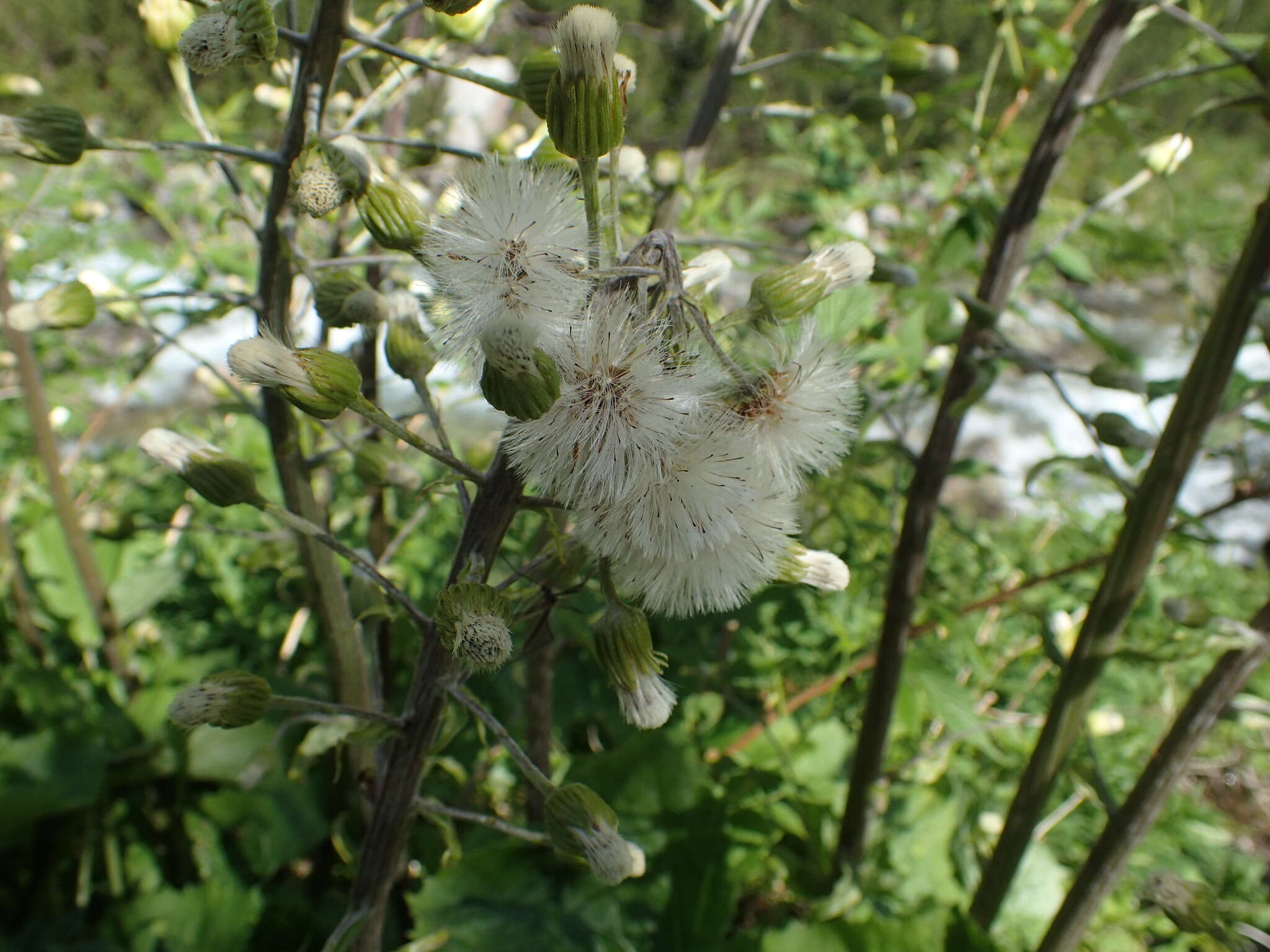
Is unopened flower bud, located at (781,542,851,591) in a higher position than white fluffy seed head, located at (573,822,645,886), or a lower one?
higher

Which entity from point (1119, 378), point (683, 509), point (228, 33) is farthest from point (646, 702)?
point (1119, 378)

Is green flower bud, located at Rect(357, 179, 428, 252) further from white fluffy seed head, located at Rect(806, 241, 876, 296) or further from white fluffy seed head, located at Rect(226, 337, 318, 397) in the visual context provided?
white fluffy seed head, located at Rect(806, 241, 876, 296)

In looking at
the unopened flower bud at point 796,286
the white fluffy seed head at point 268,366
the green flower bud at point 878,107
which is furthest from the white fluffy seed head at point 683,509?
the green flower bud at point 878,107

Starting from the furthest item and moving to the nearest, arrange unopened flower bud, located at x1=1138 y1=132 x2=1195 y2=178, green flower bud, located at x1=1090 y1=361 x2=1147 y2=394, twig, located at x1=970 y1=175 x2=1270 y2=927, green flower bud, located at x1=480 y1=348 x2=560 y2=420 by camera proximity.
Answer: unopened flower bud, located at x1=1138 y1=132 x2=1195 y2=178, green flower bud, located at x1=1090 y1=361 x2=1147 y2=394, twig, located at x1=970 y1=175 x2=1270 y2=927, green flower bud, located at x1=480 y1=348 x2=560 y2=420

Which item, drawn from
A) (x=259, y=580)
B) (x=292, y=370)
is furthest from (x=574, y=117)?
(x=259, y=580)

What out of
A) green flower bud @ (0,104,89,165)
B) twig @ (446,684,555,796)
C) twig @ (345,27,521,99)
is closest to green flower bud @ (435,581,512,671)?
twig @ (446,684,555,796)

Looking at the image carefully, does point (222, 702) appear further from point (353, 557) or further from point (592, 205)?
point (592, 205)

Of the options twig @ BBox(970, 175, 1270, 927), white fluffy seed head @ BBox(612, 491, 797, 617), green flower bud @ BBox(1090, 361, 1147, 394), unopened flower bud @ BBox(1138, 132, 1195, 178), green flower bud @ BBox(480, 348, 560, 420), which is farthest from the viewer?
unopened flower bud @ BBox(1138, 132, 1195, 178)

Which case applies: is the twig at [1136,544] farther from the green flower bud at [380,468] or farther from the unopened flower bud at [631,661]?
the green flower bud at [380,468]
